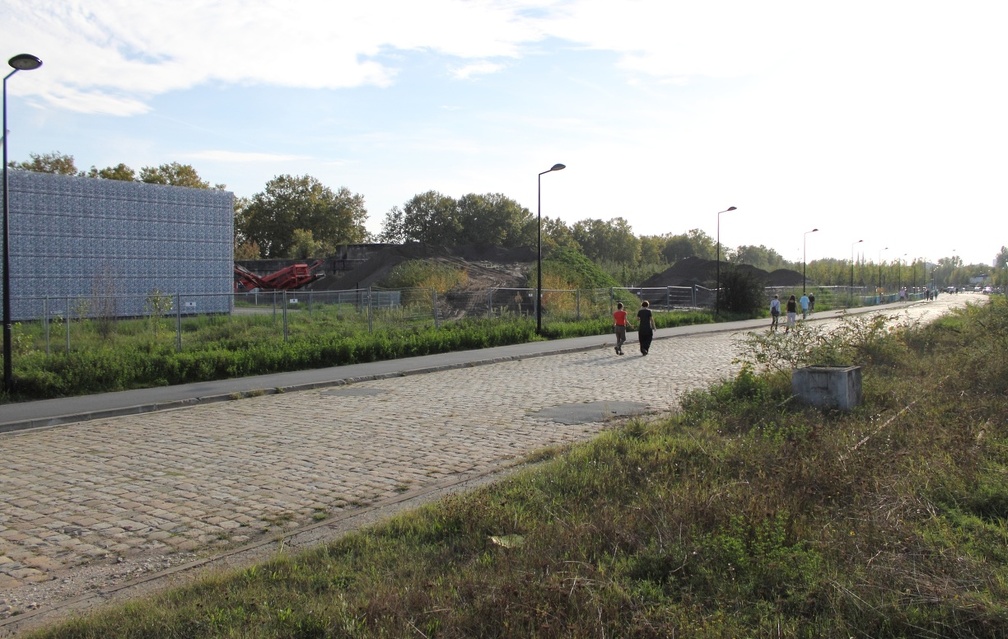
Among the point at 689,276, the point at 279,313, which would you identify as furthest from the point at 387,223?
the point at 279,313

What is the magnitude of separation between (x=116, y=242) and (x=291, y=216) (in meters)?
61.0

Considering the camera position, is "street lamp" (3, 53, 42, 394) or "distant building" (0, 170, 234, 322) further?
"distant building" (0, 170, 234, 322)

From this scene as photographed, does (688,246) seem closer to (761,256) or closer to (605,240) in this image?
(761,256)

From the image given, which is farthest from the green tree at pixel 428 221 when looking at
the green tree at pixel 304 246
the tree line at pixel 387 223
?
the green tree at pixel 304 246

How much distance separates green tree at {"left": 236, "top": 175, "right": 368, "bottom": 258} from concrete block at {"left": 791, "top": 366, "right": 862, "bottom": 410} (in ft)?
286

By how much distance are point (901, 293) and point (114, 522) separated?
99.8 meters

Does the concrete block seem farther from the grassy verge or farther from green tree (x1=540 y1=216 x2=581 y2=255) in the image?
green tree (x1=540 y1=216 x2=581 y2=255)

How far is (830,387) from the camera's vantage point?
34.8 feet

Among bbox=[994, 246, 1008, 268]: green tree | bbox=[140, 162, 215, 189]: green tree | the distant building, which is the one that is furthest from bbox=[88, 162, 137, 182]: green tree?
bbox=[994, 246, 1008, 268]: green tree

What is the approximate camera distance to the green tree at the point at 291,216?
9575 cm

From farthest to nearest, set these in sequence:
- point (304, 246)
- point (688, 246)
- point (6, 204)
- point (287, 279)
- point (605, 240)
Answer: point (688, 246)
point (605, 240)
point (304, 246)
point (287, 279)
point (6, 204)

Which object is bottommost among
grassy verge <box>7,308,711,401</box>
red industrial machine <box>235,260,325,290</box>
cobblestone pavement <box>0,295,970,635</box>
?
cobblestone pavement <box>0,295,970,635</box>

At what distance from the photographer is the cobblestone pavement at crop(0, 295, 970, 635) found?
6.08 meters

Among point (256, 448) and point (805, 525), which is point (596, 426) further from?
point (805, 525)
